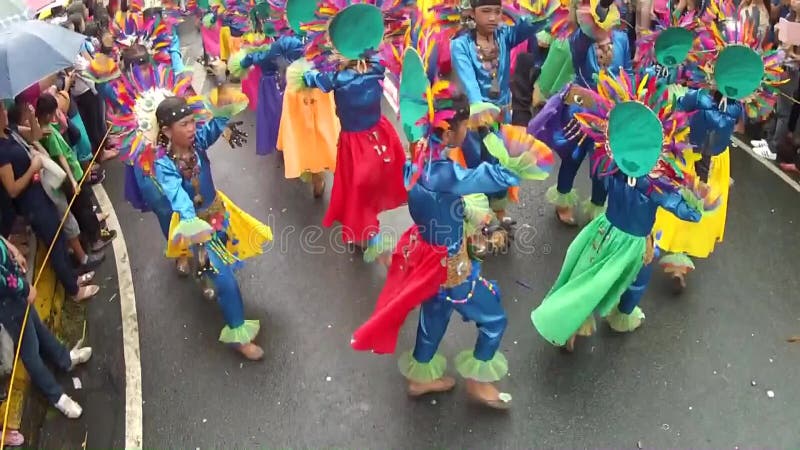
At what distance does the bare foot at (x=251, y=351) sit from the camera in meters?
4.64

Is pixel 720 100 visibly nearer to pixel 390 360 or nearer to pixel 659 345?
pixel 659 345

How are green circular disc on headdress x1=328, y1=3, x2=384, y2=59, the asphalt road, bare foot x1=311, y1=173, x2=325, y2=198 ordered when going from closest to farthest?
the asphalt road → green circular disc on headdress x1=328, y1=3, x2=384, y2=59 → bare foot x1=311, y1=173, x2=325, y2=198

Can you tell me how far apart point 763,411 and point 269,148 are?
15.8 ft

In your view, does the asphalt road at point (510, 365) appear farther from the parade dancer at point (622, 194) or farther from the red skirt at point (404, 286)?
the red skirt at point (404, 286)

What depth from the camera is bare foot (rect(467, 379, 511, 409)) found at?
4.17 m

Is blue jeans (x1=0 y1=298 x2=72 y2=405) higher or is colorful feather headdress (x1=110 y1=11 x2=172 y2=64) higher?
colorful feather headdress (x1=110 y1=11 x2=172 y2=64)

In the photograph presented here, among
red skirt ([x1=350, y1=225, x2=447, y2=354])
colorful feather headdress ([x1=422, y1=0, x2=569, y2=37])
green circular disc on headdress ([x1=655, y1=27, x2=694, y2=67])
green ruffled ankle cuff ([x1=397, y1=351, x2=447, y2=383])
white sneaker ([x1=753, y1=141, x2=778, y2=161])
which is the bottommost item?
white sneaker ([x1=753, y1=141, x2=778, y2=161])

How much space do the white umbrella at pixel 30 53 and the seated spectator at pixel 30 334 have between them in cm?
104

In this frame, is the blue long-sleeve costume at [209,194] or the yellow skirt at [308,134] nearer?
the blue long-sleeve costume at [209,194]

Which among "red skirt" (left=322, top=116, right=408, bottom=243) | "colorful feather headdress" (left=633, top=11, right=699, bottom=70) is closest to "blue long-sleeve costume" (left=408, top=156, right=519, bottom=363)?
"red skirt" (left=322, top=116, right=408, bottom=243)

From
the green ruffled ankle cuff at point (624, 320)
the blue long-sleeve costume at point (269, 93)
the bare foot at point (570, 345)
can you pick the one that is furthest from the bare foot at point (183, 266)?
the green ruffled ankle cuff at point (624, 320)

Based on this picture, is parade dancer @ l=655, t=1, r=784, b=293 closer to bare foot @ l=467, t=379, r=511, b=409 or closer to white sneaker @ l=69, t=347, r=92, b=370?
bare foot @ l=467, t=379, r=511, b=409

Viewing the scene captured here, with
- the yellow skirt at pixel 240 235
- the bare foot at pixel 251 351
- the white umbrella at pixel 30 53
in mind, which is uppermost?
the white umbrella at pixel 30 53

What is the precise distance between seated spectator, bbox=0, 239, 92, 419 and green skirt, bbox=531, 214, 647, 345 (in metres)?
3.03
